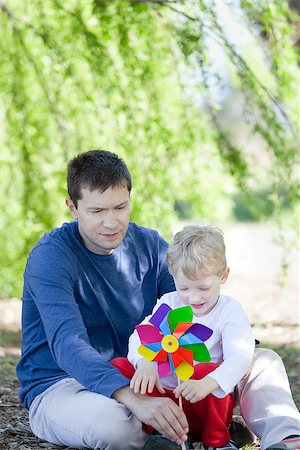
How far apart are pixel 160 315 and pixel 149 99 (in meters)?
3.37

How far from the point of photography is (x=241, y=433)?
3439 millimetres

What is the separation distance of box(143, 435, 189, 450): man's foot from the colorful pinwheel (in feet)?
0.71

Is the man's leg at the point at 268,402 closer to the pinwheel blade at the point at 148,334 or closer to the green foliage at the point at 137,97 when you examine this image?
the pinwheel blade at the point at 148,334

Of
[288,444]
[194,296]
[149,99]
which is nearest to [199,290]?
[194,296]

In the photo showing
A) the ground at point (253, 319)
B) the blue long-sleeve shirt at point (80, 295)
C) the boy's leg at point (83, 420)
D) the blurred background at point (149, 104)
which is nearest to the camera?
the boy's leg at point (83, 420)

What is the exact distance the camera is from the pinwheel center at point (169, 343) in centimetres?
295

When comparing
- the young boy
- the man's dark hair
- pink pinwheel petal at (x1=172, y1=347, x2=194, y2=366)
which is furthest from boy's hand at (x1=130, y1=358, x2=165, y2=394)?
the man's dark hair

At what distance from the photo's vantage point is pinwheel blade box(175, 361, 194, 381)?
9.68ft

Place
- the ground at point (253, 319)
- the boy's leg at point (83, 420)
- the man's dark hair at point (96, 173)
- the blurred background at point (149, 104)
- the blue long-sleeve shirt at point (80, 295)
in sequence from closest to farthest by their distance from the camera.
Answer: the boy's leg at point (83, 420), the blue long-sleeve shirt at point (80, 295), the man's dark hair at point (96, 173), the ground at point (253, 319), the blurred background at point (149, 104)

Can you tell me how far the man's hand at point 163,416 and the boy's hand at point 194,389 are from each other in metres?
0.05

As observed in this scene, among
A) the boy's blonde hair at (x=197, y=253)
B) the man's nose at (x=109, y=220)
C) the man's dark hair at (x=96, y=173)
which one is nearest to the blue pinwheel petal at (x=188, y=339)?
the boy's blonde hair at (x=197, y=253)

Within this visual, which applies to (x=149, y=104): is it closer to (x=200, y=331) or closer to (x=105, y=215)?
(x=105, y=215)

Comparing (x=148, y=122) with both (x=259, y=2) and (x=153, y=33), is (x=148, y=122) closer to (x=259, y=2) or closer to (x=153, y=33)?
(x=153, y=33)

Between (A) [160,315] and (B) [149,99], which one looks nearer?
(A) [160,315]
